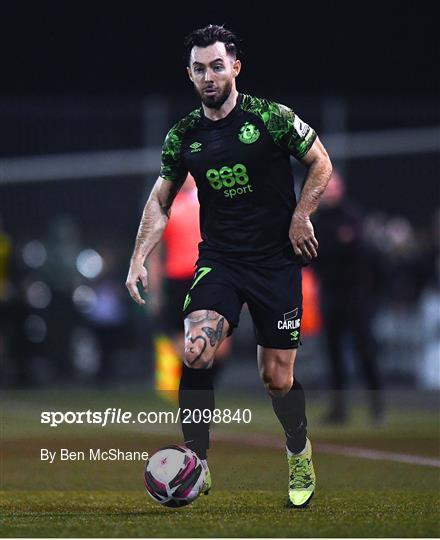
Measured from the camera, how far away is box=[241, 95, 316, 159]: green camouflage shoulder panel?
707 centimetres

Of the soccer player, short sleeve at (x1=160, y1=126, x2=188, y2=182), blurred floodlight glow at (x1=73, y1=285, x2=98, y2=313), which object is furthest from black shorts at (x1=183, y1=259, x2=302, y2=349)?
blurred floodlight glow at (x1=73, y1=285, x2=98, y2=313)

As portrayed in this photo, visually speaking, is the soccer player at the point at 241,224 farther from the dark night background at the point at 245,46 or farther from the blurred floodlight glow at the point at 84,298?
the dark night background at the point at 245,46

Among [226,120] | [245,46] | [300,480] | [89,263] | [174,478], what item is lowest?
[89,263]

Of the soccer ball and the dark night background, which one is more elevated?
the dark night background

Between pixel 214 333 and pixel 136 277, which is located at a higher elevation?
pixel 136 277

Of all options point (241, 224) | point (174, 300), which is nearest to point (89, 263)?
point (174, 300)

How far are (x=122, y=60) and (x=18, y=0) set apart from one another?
9.28 feet

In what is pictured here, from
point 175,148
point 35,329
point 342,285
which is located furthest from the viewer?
A: point 35,329

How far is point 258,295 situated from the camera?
23.4 feet

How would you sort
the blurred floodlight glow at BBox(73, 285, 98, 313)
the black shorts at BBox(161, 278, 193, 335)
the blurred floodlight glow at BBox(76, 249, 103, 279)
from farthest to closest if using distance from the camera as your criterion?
the blurred floodlight glow at BBox(73, 285, 98, 313) → the blurred floodlight glow at BBox(76, 249, 103, 279) → the black shorts at BBox(161, 278, 193, 335)

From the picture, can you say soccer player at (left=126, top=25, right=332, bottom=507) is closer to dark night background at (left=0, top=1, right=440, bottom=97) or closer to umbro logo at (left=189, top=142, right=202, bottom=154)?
umbro logo at (left=189, top=142, right=202, bottom=154)

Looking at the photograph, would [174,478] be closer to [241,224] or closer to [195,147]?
[241,224]

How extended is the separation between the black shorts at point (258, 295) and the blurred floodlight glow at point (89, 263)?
36.1 ft

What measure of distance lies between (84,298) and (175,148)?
38.1 feet
